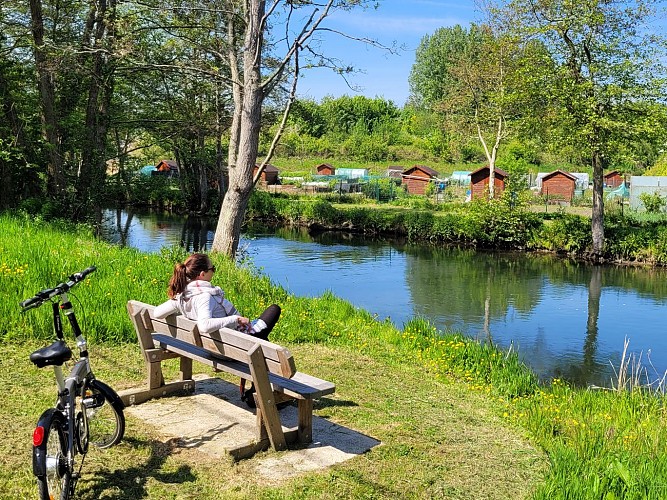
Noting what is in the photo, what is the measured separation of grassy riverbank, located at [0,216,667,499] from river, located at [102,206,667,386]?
10.9 ft

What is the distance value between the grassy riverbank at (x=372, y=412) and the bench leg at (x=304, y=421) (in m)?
0.45

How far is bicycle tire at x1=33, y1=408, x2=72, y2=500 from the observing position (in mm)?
3619

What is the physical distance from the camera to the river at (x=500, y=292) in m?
13.8

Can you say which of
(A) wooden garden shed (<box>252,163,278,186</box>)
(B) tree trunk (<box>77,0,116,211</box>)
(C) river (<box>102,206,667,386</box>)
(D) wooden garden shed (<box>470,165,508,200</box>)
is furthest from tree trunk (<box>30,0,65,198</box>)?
(A) wooden garden shed (<box>252,163,278,186</box>)

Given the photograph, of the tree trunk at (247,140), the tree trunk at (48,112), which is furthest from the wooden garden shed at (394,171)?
the tree trunk at (247,140)

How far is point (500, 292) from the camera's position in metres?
20.1

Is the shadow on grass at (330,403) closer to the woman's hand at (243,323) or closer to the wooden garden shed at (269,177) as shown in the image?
the woman's hand at (243,323)

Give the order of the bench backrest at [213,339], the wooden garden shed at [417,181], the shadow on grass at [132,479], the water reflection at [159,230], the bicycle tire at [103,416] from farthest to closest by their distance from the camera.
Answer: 1. the wooden garden shed at [417,181]
2. the water reflection at [159,230]
3. the bench backrest at [213,339]
4. the bicycle tire at [103,416]
5. the shadow on grass at [132,479]

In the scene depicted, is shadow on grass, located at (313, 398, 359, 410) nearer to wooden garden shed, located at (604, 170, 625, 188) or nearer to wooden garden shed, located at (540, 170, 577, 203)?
wooden garden shed, located at (540, 170, 577, 203)

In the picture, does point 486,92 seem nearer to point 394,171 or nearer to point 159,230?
point 159,230

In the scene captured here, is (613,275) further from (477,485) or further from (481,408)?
(477,485)

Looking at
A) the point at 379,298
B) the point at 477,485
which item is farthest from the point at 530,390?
the point at 379,298

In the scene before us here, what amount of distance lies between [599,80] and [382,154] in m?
48.4

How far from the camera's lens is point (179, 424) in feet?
18.1
